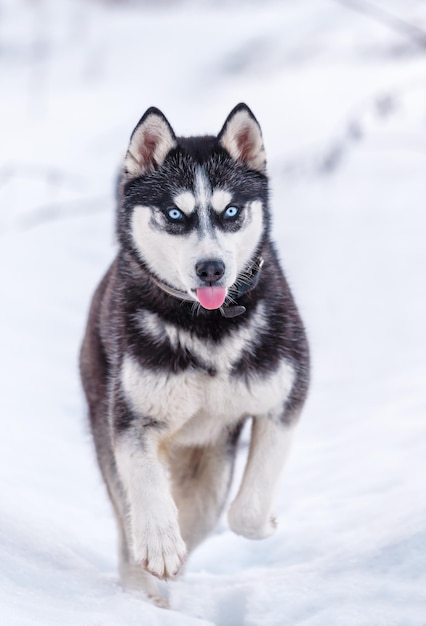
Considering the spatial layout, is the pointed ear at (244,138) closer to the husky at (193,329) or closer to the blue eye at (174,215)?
the husky at (193,329)

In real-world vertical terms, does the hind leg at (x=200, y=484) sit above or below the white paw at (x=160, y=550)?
below

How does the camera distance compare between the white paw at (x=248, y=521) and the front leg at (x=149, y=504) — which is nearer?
the front leg at (x=149, y=504)

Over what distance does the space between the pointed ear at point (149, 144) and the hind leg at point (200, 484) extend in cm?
104

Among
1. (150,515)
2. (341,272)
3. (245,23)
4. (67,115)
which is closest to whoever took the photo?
(150,515)

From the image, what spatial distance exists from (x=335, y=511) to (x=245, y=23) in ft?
56.2

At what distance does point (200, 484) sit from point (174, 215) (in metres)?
1.12

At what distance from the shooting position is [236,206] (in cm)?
315

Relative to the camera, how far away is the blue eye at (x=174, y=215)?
3106 mm

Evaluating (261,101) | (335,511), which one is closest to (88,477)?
(335,511)

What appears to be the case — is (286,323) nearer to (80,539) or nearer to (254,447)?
(254,447)

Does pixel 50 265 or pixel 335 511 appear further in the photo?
pixel 50 265

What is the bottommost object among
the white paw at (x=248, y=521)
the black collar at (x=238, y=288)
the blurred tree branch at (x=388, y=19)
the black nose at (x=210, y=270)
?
the white paw at (x=248, y=521)

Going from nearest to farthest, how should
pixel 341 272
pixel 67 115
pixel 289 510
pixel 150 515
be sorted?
1. pixel 150 515
2. pixel 289 510
3. pixel 341 272
4. pixel 67 115

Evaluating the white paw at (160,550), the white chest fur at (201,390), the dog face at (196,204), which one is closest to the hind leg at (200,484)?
the white chest fur at (201,390)
